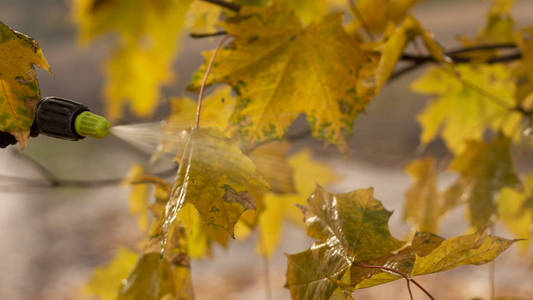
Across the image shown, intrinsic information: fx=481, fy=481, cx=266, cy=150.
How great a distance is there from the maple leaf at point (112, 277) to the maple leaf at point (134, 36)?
1.34 m

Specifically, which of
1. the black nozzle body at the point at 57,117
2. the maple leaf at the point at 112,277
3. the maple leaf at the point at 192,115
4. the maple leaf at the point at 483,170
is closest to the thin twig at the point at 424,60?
the maple leaf at the point at 483,170

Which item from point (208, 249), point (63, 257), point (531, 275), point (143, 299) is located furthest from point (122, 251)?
point (63, 257)

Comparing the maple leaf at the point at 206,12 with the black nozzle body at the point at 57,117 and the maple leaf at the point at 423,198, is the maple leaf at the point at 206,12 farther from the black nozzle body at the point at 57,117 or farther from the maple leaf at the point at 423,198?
the maple leaf at the point at 423,198

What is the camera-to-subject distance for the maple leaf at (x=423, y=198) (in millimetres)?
894

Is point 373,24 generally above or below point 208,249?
above

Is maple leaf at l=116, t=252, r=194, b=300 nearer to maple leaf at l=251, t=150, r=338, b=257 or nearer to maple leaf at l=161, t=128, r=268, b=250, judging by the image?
maple leaf at l=161, t=128, r=268, b=250

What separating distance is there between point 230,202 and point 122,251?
703mm

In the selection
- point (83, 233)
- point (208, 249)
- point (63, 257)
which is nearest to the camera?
point (208, 249)

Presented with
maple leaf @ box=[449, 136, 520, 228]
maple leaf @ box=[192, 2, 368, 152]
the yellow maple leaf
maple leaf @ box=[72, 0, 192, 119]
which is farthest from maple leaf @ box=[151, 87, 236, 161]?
maple leaf @ box=[72, 0, 192, 119]

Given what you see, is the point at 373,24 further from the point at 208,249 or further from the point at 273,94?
the point at 208,249

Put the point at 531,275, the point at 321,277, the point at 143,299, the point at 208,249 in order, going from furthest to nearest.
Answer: the point at 531,275 → the point at 208,249 → the point at 143,299 → the point at 321,277

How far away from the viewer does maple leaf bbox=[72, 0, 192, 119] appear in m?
2.36

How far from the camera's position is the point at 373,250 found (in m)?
0.43

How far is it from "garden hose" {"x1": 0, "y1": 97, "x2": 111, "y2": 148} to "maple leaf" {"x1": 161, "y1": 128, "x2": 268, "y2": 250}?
75 mm
